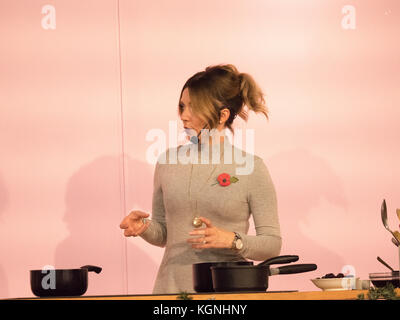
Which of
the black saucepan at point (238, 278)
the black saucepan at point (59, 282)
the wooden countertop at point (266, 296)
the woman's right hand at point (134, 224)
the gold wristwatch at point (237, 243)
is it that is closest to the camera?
the wooden countertop at point (266, 296)

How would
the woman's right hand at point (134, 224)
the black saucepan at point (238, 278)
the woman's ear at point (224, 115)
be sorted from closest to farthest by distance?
1. the black saucepan at point (238, 278)
2. the woman's right hand at point (134, 224)
3. the woman's ear at point (224, 115)

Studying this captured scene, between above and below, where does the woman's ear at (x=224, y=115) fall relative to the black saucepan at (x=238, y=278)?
above

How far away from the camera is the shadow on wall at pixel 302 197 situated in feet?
10.1

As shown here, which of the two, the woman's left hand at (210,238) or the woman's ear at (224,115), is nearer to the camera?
the woman's left hand at (210,238)

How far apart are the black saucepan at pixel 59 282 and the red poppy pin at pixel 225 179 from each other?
1.89 ft

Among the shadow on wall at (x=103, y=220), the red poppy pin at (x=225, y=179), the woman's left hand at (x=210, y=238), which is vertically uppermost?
the red poppy pin at (x=225, y=179)

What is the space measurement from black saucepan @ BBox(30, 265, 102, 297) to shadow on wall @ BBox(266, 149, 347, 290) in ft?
4.66

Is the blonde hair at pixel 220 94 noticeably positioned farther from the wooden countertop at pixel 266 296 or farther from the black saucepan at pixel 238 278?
the wooden countertop at pixel 266 296

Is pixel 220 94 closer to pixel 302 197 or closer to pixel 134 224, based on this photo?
pixel 134 224

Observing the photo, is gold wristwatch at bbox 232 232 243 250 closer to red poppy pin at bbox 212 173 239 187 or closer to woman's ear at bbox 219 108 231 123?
red poppy pin at bbox 212 173 239 187

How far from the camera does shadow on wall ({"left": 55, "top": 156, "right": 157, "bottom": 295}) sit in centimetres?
306

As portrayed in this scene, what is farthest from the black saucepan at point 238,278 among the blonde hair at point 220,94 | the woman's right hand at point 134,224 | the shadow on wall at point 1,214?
the shadow on wall at point 1,214

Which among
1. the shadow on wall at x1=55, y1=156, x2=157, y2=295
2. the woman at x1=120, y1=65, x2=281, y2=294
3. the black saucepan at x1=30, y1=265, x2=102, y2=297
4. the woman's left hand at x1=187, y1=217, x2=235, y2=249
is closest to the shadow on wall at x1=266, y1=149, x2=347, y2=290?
the shadow on wall at x1=55, y1=156, x2=157, y2=295

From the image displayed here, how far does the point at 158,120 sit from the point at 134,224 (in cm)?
107
